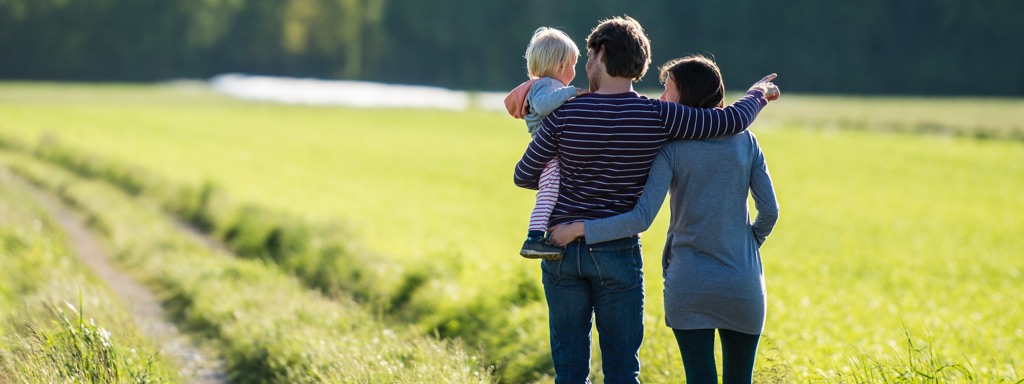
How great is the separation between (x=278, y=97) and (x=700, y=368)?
261 ft

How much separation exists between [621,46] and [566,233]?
0.78 metres

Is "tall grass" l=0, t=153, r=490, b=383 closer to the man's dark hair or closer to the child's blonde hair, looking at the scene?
the child's blonde hair

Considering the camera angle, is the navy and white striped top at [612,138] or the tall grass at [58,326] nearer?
the navy and white striped top at [612,138]

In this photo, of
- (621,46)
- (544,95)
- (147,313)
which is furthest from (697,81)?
(147,313)

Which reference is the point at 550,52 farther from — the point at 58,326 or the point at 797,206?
the point at 797,206

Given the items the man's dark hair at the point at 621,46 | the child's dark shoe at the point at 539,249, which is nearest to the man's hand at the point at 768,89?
the man's dark hair at the point at 621,46

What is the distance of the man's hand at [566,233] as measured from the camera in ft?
14.6

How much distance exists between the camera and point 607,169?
4.46m

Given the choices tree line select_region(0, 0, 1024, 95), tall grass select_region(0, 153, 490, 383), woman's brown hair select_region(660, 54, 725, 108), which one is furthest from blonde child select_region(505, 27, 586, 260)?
tree line select_region(0, 0, 1024, 95)

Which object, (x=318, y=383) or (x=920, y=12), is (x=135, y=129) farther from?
(x=920, y=12)

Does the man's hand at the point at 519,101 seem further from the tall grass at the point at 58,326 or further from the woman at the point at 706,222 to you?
the tall grass at the point at 58,326

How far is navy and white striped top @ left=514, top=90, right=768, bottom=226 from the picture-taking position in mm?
4352

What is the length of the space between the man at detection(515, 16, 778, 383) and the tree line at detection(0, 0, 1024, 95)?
80090mm

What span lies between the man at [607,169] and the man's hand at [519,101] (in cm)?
13
